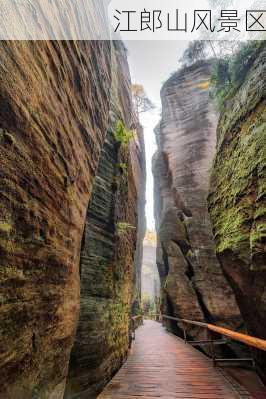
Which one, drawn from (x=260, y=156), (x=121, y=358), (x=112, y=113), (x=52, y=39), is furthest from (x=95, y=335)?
(x=112, y=113)

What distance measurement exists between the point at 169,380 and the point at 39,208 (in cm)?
557

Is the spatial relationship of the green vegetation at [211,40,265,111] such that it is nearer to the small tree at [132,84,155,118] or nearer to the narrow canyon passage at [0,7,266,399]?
the narrow canyon passage at [0,7,266,399]

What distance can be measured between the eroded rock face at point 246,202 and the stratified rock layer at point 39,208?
3.64 meters

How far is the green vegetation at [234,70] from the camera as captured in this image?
7.30 m

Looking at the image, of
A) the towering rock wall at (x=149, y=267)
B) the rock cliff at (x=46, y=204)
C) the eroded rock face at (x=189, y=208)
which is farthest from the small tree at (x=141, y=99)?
the towering rock wall at (x=149, y=267)

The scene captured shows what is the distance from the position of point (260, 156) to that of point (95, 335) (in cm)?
568

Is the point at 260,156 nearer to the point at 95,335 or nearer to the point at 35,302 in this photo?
the point at 35,302

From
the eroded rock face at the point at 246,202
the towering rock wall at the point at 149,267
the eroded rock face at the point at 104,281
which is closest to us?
the eroded rock face at the point at 246,202

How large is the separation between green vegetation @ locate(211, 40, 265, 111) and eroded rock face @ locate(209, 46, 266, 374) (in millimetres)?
479

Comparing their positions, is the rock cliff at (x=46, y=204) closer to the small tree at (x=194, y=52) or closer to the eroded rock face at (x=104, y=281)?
the eroded rock face at (x=104, y=281)

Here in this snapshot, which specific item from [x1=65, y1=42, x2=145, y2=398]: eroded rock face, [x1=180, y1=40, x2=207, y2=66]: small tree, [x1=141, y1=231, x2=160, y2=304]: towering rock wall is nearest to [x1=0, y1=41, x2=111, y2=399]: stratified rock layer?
[x1=65, y1=42, x2=145, y2=398]: eroded rock face

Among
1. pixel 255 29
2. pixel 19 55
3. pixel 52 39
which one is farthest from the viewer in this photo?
pixel 255 29

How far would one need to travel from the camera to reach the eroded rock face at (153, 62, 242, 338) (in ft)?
42.4

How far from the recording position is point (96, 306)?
6176 mm
